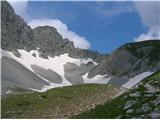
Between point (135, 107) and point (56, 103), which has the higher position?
point (56, 103)

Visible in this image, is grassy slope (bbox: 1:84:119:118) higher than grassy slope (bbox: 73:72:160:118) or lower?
higher

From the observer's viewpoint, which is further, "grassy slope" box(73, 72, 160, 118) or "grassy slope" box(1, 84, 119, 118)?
"grassy slope" box(1, 84, 119, 118)

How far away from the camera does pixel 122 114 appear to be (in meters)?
34.5

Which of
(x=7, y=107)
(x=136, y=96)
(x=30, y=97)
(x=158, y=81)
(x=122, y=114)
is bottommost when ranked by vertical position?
(x=122, y=114)

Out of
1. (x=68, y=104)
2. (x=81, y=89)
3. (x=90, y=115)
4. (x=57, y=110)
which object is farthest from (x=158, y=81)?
(x=81, y=89)

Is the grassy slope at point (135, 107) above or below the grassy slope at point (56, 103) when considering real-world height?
below

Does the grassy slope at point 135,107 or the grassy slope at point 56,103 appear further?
the grassy slope at point 56,103

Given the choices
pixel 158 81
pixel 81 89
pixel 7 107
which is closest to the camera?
pixel 158 81

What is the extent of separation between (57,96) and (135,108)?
154 ft

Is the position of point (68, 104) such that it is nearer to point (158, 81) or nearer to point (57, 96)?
point (57, 96)

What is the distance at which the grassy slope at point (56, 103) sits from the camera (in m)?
56.8

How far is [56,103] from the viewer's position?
70438 mm

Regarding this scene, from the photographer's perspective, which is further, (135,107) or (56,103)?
(56,103)

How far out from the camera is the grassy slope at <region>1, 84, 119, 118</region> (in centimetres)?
5675
